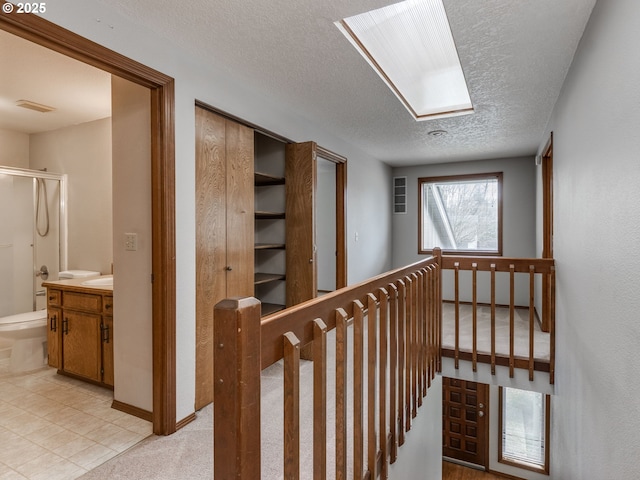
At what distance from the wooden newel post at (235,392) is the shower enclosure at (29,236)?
13.0 feet

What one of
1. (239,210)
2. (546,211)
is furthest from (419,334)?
(546,211)

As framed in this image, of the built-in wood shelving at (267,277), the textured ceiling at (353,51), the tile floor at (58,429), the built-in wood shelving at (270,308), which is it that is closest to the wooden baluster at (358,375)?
the tile floor at (58,429)

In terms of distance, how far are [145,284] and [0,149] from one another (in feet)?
10.6

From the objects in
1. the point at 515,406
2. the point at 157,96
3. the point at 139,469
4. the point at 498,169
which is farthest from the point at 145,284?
the point at 515,406

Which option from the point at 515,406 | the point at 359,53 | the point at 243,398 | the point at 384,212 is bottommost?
the point at 515,406

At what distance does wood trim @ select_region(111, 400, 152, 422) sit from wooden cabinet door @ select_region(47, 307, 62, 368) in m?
1.01

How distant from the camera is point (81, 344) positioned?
2.79m

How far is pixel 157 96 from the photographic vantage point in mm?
2043

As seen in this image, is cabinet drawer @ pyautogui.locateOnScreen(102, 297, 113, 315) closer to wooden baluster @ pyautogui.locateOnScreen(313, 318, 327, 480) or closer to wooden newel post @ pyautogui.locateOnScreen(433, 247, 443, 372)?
wooden baluster @ pyautogui.locateOnScreen(313, 318, 327, 480)

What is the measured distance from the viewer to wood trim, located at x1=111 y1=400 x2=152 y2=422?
2189mm

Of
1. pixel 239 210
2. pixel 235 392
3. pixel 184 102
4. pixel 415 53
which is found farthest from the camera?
pixel 239 210

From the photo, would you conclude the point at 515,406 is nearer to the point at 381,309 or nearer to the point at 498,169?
the point at 498,169

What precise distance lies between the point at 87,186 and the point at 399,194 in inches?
176

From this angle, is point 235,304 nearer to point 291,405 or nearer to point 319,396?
point 291,405
